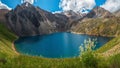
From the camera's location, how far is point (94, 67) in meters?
13.8

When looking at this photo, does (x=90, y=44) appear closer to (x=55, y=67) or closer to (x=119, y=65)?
(x=55, y=67)

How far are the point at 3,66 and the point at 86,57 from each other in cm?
492

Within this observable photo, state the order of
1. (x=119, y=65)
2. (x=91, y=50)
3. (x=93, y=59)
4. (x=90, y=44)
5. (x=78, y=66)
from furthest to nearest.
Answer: (x=90, y=44), (x=91, y=50), (x=93, y=59), (x=78, y=66), (x=119, y=65)

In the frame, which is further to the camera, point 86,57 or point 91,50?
point 91,50

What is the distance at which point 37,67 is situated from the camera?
46.2 feet

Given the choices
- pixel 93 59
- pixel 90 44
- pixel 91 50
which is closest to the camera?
pixel 93 59

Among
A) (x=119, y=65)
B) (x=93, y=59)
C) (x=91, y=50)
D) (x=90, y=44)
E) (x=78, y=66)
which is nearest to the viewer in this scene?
(x=119, y=65)

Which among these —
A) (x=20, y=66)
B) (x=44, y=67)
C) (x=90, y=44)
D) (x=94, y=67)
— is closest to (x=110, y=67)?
(x=94, y=67)

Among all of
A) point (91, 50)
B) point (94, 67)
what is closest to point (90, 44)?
point (91, 50)

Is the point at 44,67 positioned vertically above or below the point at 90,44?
below

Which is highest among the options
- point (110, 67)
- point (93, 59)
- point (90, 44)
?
point (90, 44)

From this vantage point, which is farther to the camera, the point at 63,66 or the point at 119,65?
the point at 63,66

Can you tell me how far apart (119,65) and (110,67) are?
0.51 m

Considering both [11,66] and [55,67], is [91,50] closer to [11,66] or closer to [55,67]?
[55,67]
